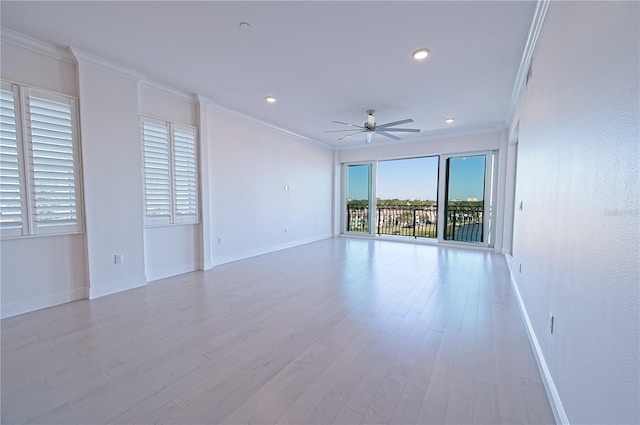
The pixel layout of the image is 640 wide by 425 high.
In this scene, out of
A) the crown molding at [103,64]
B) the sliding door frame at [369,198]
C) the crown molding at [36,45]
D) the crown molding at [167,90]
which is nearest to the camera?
the crown molding at [36,45]

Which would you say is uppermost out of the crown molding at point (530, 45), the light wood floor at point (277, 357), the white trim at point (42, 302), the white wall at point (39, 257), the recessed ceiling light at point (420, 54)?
the recessed ceiling light at point (420, 54)

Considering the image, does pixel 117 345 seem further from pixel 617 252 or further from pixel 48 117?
pixel 617 252

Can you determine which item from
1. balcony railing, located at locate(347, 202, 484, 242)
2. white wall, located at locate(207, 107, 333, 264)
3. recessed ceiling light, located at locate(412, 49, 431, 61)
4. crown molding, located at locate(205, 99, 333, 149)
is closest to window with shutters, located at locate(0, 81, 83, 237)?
crown molding, located at locate(205, 99, 333, 149)

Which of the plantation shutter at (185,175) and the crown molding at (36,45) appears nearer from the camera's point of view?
the crown molding at (36,45)

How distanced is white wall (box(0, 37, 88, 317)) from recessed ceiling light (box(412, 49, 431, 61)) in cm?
389

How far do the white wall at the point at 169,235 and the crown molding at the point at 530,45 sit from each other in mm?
4358

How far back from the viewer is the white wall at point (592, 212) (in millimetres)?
886

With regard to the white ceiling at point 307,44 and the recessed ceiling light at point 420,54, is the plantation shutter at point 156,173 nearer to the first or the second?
the white ceiling at point 307,44

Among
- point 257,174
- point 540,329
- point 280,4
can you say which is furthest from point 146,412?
point 257,174

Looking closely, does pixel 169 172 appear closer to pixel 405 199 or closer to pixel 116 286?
pixel 116 286

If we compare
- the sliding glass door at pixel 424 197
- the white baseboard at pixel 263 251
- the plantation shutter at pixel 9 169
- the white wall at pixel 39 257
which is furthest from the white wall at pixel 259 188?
the plantation shutter at pixel 9 169

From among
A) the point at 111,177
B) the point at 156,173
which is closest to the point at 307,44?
the point at 156,173

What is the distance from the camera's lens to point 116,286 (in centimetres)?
326

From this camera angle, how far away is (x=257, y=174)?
5.36 meters
